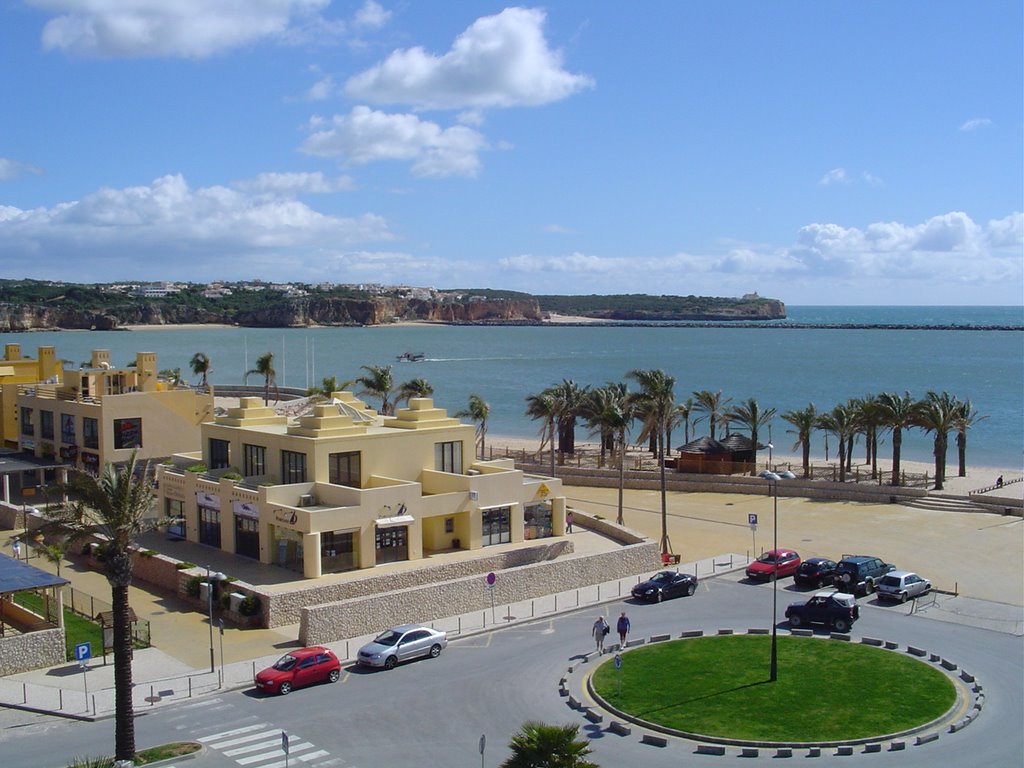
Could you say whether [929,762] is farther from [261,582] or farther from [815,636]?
[261,582]

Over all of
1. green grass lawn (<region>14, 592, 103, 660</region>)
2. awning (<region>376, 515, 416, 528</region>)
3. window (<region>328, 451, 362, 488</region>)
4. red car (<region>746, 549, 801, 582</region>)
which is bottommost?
green grass lawn (<region>14, 592, 103, 660</region>)

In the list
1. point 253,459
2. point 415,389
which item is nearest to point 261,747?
point 253,459

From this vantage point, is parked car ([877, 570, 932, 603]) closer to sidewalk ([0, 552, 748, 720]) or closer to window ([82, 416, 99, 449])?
sidewalk ([0, 552, 748, 720])

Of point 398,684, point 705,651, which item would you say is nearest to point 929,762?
point 705,651

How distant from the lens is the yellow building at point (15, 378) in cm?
5734

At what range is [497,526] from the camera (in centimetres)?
3953

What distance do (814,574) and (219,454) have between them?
78.9ft

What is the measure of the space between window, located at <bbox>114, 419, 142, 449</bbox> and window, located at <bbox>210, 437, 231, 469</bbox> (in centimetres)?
1000

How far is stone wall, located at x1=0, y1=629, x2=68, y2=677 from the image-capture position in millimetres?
26953

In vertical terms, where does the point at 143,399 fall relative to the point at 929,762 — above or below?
above

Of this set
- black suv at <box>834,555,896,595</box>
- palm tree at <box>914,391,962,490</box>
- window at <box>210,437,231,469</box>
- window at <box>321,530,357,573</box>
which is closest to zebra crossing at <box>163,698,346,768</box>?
window at <box>321,530,357,573</box>

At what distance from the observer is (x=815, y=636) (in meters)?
30.0

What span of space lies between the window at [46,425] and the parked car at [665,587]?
34100 millimetres

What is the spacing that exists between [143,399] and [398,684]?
3108 centimetres
